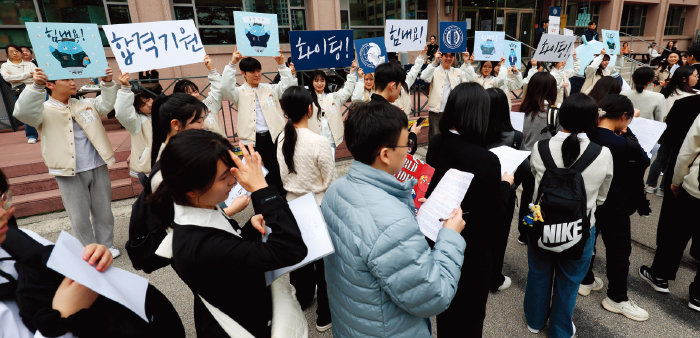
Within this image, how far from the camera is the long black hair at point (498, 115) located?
2389mm

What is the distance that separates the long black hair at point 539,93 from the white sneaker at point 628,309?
174cm

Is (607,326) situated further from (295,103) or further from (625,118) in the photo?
(295,103)

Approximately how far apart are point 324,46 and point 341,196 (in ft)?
13.2

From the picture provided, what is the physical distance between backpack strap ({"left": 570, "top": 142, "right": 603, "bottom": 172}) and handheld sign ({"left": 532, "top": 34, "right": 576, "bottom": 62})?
4.49 metres

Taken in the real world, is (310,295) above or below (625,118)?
A: below

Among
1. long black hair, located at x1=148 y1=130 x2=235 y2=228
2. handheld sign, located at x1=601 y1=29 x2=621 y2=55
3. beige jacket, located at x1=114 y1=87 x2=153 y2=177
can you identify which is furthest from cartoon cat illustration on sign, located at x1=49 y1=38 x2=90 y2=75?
handheld sign, located at x1=601 y1=29 x2=621 y2=55

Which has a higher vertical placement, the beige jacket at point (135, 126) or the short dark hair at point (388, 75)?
the short dark hair at point (388, 75)

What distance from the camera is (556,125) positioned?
3.27m

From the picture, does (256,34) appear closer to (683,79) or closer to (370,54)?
(370,54)

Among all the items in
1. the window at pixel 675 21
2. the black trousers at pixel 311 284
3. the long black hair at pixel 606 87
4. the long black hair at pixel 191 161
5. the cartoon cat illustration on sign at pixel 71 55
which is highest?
the window at pixel 675 21

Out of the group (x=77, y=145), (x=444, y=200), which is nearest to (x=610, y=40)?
(x=444, y=200)

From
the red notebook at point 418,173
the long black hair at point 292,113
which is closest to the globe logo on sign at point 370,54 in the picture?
the long black hair at point 292,113

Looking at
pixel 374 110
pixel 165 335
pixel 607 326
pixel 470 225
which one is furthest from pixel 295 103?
pixel 607 326

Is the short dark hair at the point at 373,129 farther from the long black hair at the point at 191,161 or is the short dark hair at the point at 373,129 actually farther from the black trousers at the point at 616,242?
the black trousers at the point at 616,242
